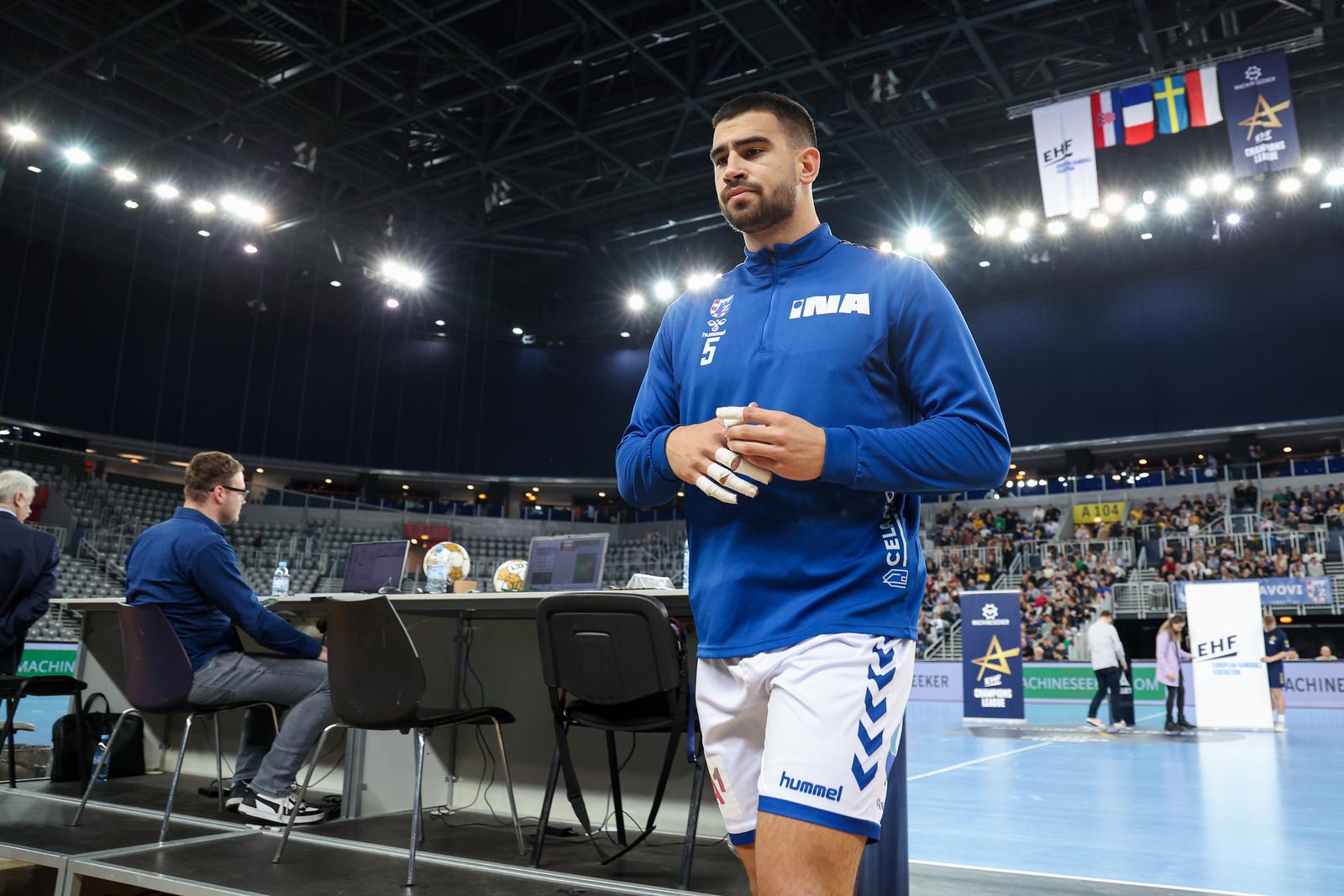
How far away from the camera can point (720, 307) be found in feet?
5.06

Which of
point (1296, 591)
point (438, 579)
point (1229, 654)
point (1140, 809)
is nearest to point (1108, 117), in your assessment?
point (1229, 654)

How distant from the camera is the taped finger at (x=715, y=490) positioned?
3.99ft

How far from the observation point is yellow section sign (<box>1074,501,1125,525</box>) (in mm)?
21614

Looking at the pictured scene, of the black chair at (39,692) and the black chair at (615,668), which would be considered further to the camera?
the black chair at (39,692)

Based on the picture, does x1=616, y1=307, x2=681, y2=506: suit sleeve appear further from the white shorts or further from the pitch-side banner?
the pitch-side banner

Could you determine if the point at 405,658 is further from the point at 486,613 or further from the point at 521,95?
the point at 521,95

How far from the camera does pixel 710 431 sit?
1.25m

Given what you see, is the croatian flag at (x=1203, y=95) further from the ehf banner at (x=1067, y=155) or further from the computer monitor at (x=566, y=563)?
the computer monitor at (x=566, y=563)

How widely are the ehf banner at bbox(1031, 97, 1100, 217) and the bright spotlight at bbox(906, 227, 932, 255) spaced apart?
15.7ft

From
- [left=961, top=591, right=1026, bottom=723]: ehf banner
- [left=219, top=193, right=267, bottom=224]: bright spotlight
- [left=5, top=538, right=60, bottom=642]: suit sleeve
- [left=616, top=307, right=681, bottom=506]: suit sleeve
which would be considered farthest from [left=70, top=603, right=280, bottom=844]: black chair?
[left=219, top=193, right=267, bottom=224]: bright spotlight

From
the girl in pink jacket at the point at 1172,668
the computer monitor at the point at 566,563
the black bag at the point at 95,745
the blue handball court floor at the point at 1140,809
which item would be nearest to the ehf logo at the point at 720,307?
the computer monitor at the point at 566,563

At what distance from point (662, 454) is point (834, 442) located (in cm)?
29

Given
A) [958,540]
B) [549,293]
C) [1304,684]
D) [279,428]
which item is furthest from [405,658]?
[279,428]

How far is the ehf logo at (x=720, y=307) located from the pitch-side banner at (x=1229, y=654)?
10665mm
